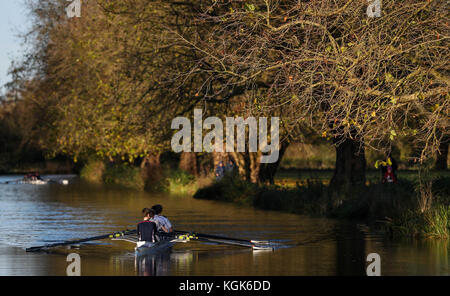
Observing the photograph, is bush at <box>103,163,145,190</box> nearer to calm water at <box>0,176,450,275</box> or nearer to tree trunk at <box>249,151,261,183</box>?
tree trunk at <box>249,151,261,183</box>

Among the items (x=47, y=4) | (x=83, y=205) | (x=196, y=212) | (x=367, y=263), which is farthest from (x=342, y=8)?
(x=47, y=4)

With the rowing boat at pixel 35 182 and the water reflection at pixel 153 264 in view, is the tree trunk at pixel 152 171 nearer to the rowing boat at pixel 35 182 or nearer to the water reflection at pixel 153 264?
the rowing boat at pixel 35 182

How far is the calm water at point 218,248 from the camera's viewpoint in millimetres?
17688

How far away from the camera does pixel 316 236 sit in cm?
2459

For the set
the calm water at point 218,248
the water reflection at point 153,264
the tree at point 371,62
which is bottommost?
the water reflection at point 153,264

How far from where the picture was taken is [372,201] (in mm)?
28609

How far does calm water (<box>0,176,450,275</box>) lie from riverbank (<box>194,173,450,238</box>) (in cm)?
82

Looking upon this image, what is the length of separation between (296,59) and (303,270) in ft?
16.4

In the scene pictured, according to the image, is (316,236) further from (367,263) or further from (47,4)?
(47,4)

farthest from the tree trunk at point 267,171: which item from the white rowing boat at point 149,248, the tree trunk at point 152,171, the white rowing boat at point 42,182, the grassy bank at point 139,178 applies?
the white rowing boat at point 42,182

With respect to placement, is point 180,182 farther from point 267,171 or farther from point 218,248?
point 218,248

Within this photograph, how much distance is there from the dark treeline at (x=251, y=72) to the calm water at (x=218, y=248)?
2.46 metres

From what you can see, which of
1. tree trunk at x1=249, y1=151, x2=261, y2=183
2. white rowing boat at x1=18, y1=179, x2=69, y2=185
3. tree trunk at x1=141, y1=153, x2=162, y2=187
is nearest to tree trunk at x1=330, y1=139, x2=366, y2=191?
tree trunk at x1=249, y1=151, x2=261, y2=183

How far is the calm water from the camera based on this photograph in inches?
696
